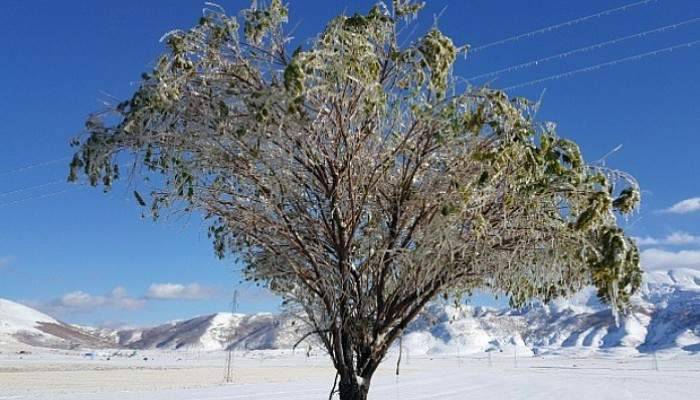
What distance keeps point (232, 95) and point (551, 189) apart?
140 inches

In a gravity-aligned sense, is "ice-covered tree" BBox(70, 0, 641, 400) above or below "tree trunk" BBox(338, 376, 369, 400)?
above

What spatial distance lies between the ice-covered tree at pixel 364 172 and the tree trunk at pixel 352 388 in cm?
2

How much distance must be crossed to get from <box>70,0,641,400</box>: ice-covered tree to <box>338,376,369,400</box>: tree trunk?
0.07 feet

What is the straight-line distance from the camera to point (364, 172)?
7.27 meters

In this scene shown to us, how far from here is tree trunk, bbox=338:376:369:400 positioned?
26.3 ft

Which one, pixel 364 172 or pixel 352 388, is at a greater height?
pixel 364 172

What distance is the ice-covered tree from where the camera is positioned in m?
6.34

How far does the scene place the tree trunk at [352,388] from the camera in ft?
26.3

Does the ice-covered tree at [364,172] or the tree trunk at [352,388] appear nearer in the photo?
the ice-covered tree at [364,172]

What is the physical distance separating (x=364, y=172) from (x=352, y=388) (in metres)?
2.81

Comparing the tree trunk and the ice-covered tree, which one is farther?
the tree trunk

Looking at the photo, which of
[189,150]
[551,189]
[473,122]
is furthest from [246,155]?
[551,189]

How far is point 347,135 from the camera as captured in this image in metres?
6.94

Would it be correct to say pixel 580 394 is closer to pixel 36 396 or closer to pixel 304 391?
pixel 304 391
